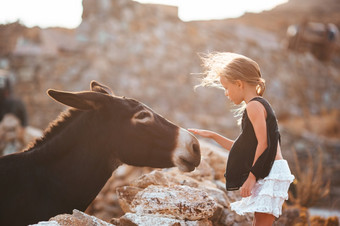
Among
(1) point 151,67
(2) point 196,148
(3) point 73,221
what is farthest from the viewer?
(1) point 151,67

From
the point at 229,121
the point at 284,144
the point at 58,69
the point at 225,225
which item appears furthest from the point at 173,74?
the point at 225,225

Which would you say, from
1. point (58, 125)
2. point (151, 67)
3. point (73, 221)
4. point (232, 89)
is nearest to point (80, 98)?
point (58, 125)

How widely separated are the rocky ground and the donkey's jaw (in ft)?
22.8

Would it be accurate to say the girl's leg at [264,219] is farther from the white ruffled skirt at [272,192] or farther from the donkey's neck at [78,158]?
the donkey's neck at [78,158]

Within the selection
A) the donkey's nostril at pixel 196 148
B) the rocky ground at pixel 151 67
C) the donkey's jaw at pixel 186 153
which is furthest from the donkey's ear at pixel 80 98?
the rocky ground at pixel 151 67

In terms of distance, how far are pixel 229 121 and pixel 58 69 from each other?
19.7 feet

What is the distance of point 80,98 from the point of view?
113 inches

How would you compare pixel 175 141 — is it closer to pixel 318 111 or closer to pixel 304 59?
pixel 318 111

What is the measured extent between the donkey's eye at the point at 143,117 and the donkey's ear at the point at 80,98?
302 millimetres

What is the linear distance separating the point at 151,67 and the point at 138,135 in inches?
401

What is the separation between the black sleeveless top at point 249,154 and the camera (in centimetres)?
255

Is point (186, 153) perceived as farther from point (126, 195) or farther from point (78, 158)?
point (78, 158)

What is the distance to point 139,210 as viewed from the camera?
2781 millimetres

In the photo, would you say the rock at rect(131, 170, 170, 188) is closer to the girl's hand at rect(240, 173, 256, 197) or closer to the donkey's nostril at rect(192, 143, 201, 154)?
the donkey's nostril at rect(192, 143, 201, 154)
